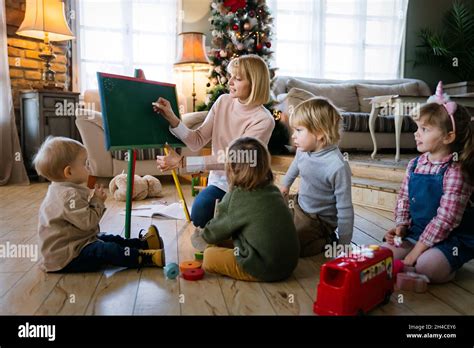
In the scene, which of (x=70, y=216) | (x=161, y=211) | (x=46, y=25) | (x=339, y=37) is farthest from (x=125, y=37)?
(x=70, y=216)

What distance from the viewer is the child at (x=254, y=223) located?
165cm

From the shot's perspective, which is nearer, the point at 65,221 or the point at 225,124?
the point at 65,221

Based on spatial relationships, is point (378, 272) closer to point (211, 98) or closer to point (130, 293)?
point (130, 293)

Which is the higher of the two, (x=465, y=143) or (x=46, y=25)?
(x=46, y=25)

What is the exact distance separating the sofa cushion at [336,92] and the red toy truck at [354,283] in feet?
13.9

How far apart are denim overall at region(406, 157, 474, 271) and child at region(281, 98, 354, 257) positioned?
269 millimetres

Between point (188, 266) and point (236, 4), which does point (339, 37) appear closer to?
point (236, 4)

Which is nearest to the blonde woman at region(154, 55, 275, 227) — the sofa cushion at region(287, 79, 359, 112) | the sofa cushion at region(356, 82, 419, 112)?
the sofa cushion at region(287, 79, 359, 112)

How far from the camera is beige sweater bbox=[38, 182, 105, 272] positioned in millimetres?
1731

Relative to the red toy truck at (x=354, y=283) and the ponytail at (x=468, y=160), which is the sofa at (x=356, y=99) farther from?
the red toy truck at (x=354, y=283)

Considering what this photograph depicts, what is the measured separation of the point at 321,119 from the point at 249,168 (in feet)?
1.83

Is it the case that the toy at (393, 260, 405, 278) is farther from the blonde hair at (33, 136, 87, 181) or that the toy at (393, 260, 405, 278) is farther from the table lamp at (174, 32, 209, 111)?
the table lamp at (174, 32, 209, 111)

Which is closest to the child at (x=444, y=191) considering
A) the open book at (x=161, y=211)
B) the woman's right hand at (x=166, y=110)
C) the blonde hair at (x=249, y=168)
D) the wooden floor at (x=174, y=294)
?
the wooden floor at (x=174, y=294)

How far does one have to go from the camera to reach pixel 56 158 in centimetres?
173
